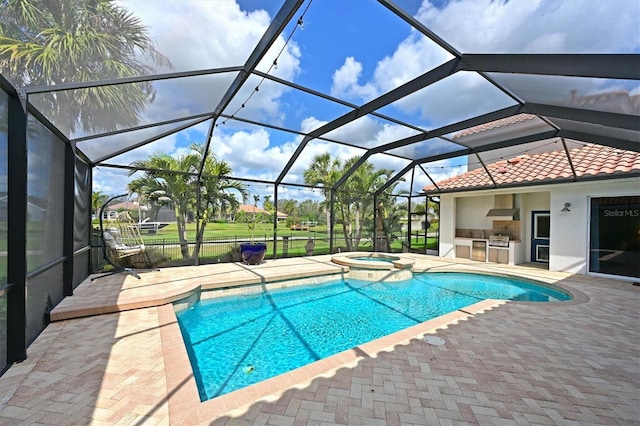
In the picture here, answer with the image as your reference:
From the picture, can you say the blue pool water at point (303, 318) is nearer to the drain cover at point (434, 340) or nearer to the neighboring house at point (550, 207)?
the drain cover at point (434, 340)

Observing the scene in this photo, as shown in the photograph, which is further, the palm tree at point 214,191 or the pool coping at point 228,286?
the palm tree at point 214,191

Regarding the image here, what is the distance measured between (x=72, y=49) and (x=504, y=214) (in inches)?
541

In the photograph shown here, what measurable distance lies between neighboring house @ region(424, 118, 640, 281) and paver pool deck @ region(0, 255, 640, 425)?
4.64 metres

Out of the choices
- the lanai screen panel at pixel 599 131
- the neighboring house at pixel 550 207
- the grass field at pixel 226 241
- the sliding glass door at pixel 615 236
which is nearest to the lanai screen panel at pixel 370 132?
the neighboring house at pixel 550 207

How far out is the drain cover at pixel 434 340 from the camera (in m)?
3.75

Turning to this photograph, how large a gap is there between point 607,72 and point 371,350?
4.14 m

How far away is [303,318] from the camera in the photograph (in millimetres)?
5746

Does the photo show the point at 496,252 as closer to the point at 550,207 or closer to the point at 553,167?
the point at 550,207

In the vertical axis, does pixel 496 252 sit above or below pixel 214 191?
below

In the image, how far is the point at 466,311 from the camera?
16.7 ft

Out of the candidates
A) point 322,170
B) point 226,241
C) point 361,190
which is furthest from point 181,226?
point 361,190

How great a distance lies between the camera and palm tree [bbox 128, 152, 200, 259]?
28.6ft

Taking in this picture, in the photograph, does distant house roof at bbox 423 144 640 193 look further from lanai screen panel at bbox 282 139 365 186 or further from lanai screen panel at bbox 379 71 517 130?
lanai screen panel at bbox 282 139 365 186

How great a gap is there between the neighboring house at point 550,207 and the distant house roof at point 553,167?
0.02 m
